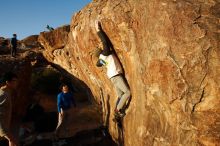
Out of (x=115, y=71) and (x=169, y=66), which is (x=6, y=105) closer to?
(x=115, y=71)

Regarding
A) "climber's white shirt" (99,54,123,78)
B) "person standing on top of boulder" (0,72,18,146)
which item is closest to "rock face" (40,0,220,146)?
"climber's white shirt" (99,54,123,78)

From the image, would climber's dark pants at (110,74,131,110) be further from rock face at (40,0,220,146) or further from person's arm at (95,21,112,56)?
person's arm at (95,21,112,56)

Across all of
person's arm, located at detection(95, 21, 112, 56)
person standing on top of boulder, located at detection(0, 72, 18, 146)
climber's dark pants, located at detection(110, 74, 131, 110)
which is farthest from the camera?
person's arm, located at detection(95, 21, 112, 56)

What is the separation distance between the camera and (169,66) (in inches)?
237


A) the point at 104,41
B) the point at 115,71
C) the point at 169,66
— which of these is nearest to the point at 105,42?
the point at 104,41

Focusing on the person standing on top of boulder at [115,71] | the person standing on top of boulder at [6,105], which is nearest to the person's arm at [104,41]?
the person standing on top of boulder at [115,71]

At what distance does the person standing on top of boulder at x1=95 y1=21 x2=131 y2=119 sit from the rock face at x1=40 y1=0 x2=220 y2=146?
0.50ft

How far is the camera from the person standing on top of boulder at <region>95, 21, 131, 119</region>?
7613 mm

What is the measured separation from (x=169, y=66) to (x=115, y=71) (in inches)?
72.6

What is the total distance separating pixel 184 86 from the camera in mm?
5789

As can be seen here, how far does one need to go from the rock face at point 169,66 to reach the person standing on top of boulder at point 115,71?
0.50 feet

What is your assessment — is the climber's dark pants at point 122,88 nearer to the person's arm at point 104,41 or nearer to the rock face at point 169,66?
the rock face at point 169,66

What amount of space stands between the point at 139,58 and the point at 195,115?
1.58 metres

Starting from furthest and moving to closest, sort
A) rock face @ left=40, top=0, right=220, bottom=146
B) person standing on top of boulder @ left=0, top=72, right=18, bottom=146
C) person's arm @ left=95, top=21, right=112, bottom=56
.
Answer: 1. person's arm @ left=95, top=21, right=112, bottom=56
2. person standing on top of boulder @ left=0, top=72, right=18, bottom=146
3. rock face @ left=40, top=0, right=220, bottom=146
